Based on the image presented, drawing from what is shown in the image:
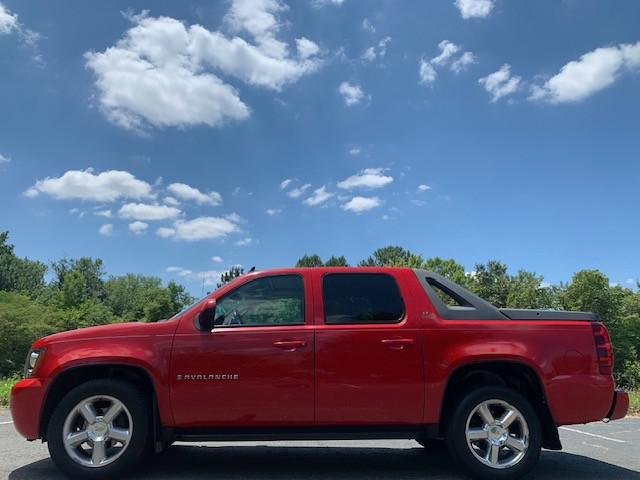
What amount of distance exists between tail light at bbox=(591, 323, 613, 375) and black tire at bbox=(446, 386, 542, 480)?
0.74 m

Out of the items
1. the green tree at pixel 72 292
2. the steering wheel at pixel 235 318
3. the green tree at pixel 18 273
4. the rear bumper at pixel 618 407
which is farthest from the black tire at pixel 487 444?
the green tree at pixel 18 273

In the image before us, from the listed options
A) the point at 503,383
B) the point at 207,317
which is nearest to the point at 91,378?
the point at 207,317

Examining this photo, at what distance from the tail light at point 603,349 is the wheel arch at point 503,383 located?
58 centimetres

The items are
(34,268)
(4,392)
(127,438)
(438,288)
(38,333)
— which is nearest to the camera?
(127,438)

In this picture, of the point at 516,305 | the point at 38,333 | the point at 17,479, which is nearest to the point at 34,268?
the point at 38,333

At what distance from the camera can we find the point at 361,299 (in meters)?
5.25

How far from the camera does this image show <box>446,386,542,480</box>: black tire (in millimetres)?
4902

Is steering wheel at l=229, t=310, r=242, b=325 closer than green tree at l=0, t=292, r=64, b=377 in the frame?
Yes

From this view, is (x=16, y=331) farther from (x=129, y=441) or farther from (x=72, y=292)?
(x=129, y=441)

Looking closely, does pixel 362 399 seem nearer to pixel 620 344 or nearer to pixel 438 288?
pixel 438 288

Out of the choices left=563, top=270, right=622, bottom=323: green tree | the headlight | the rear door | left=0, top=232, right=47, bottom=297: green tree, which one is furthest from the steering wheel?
left=0, top=232, right=47, bottom=297: green tree

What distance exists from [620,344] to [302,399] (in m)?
60.0

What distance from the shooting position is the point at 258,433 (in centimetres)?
492

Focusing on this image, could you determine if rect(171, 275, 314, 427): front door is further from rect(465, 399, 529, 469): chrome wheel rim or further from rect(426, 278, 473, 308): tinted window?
rect(465, 399, 529, 469): chrome wheel rim
